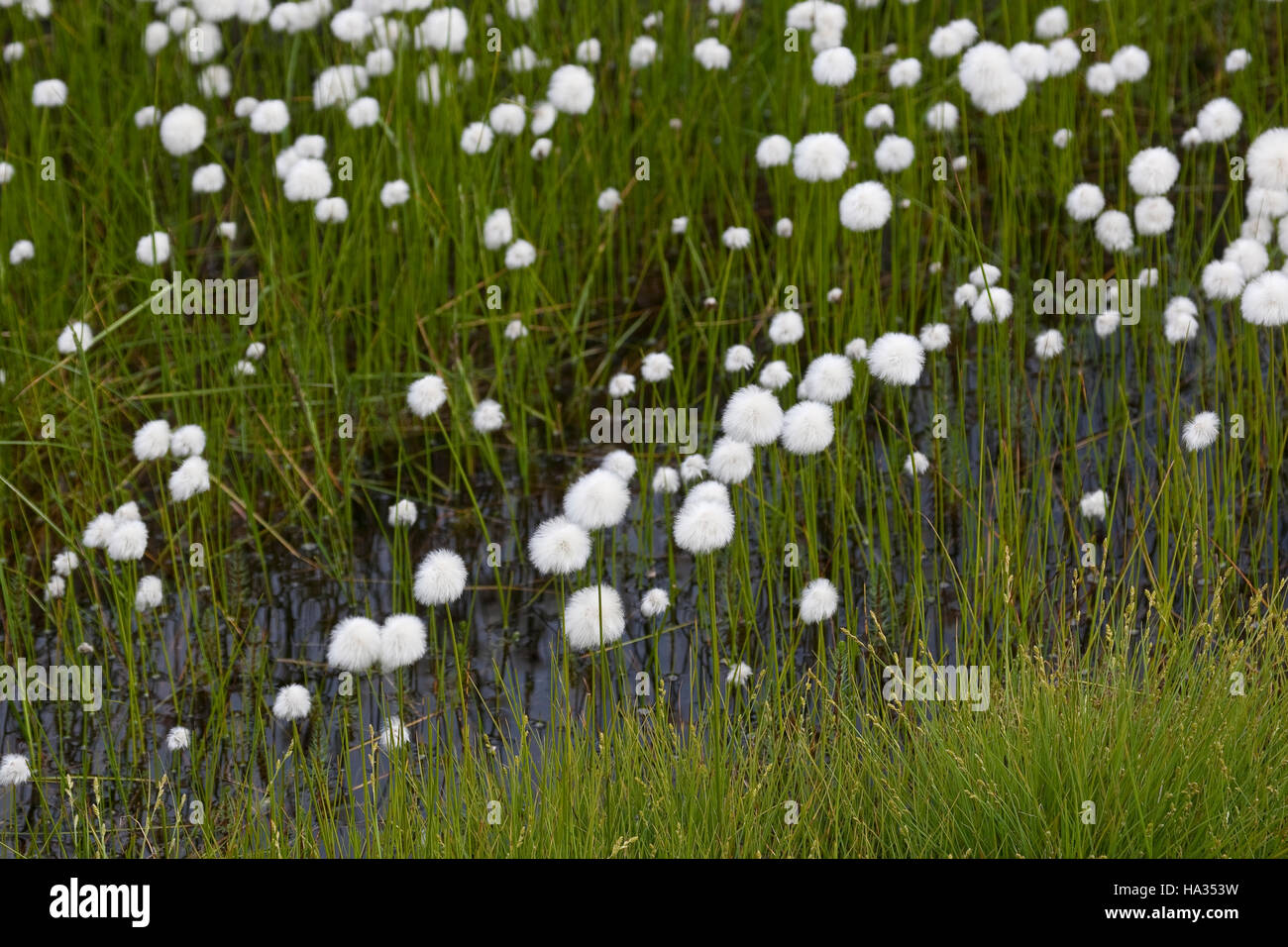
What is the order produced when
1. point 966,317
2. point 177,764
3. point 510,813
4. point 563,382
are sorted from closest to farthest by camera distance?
point 510,813
point 177,764
point 966,317
point 563,382

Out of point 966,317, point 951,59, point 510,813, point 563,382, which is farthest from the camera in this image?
point 951,59

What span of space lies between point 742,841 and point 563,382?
2804mm

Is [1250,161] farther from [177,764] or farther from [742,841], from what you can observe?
[177,764]

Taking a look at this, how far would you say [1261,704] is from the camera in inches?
123

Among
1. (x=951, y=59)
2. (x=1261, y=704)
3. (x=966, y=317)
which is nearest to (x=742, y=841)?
(x=1261, y=704)

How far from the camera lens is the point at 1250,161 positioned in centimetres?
411

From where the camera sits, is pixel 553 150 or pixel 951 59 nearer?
pixel 553 150

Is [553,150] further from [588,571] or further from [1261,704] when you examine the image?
[1261,704]

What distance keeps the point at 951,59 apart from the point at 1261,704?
168 inches

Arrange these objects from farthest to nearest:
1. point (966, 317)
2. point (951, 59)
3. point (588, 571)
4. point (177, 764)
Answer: point (951, 59), point (966, 317), point (588, 571), point (177, 764)
